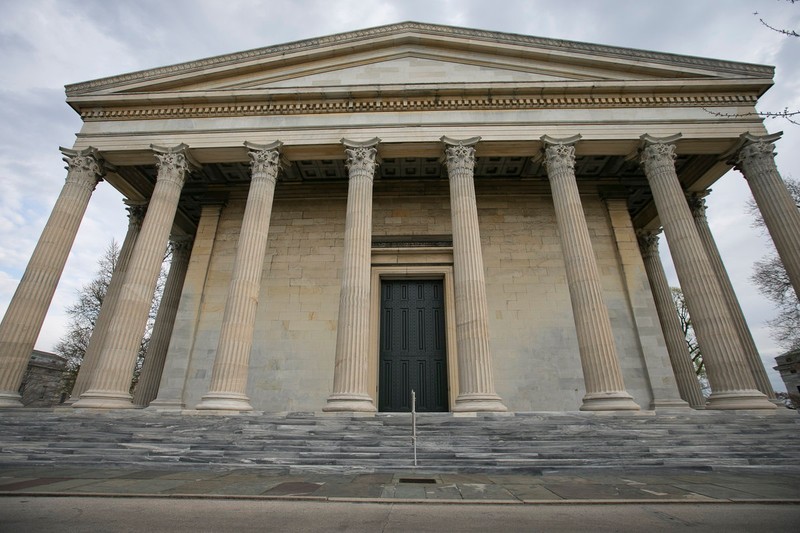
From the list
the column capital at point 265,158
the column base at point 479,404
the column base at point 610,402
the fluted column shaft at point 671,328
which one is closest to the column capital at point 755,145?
the fluted column shaft at point 671,328

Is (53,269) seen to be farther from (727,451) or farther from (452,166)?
(727,451)

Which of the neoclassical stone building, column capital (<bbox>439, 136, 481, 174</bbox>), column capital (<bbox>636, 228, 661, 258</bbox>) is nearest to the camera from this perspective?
the neoclassical stone building

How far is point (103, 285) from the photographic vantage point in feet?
87.4

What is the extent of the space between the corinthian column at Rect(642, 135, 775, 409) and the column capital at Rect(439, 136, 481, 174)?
6.57 meters

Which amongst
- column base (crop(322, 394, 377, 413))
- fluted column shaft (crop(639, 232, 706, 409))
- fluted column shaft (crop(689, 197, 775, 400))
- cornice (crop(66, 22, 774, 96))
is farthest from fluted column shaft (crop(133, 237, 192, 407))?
fluted column shaft (crop(689, 197, 775, 400))

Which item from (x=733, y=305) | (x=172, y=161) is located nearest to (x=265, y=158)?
(x=172, y=161)

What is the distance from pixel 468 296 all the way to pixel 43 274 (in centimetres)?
1476

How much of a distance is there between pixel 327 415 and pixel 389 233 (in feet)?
31.7

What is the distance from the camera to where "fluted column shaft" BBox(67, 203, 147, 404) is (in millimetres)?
14977

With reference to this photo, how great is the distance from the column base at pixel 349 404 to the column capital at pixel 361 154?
26.3 feet

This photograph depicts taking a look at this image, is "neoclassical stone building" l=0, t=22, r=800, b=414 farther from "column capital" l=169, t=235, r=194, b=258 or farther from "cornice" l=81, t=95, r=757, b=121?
"column capital" l=169, t=235, r=194, b=258

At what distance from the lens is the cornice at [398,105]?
15.4 meters

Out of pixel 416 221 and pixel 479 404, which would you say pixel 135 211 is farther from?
pixel 479 404

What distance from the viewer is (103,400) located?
11961 millimetres
